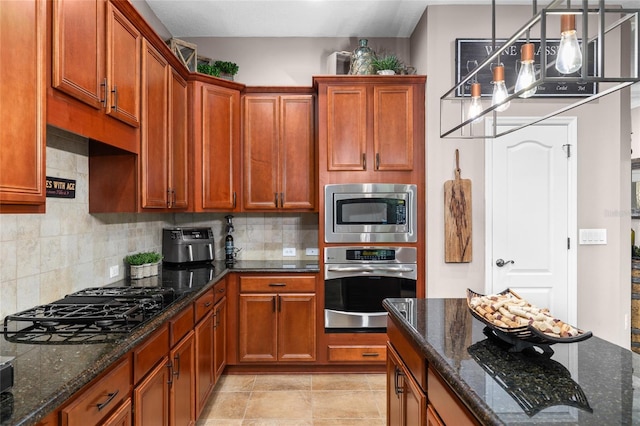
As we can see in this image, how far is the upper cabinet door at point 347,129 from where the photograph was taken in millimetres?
3420

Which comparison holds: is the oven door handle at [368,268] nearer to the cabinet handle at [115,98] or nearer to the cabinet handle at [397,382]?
the cabinet handle at [397,382]

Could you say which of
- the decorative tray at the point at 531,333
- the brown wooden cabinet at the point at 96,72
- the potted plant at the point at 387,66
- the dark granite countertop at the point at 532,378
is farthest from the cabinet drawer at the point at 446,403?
the potted plant at the point at 387,66

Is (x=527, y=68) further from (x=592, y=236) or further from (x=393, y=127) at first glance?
(x=592, y=236)

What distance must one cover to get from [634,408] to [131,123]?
7.89 feet

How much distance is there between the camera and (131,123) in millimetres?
2223

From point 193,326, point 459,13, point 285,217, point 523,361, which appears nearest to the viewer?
point 523,361

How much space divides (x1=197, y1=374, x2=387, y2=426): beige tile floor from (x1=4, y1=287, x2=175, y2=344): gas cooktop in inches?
45.4

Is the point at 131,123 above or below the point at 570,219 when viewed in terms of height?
above

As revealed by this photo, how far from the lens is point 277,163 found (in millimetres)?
3605

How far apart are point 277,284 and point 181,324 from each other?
1.26 meters

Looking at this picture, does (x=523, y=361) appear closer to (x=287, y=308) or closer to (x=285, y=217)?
(x=287, y=308)

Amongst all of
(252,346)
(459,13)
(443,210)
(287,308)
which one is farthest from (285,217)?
(459,13)

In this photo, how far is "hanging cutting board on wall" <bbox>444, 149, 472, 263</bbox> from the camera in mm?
3234

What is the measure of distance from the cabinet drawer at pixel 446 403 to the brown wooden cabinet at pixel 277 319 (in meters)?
2.01
